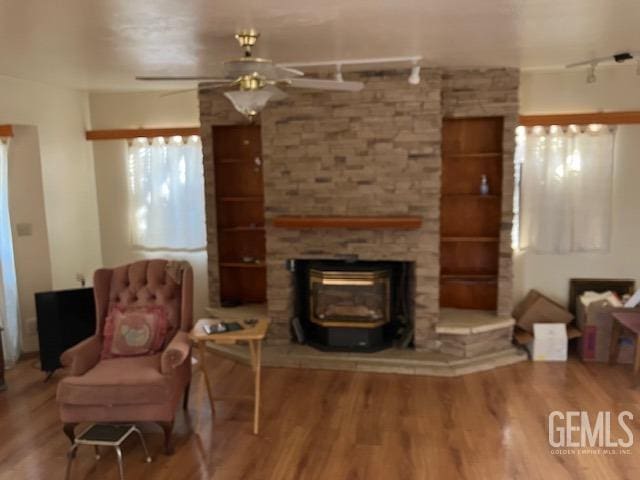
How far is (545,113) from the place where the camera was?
497cm

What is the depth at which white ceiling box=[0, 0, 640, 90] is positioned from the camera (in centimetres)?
255

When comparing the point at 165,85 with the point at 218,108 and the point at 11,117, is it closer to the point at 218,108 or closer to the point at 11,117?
the point at 218,108

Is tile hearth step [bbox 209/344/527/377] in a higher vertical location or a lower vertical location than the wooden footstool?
lower

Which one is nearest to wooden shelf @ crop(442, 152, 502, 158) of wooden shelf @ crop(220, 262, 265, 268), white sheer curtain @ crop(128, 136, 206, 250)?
wooden shelf @ crop(220, 262, 265, 268)

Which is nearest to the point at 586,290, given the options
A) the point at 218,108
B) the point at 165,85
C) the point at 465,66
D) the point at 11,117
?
the point at 465,66

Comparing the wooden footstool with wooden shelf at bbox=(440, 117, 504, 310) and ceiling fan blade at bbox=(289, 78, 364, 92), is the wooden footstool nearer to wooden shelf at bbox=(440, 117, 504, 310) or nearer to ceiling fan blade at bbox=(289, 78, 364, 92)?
wooden shelf at bbox=(440, 117, 504, 310)

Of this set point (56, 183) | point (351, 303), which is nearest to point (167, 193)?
point (56, 183)

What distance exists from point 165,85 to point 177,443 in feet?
10.9

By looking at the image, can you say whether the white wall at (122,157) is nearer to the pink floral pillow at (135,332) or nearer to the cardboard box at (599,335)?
the pink floral pillow at (135,332)

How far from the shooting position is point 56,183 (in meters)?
5.25

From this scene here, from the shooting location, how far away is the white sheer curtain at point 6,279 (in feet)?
15.7

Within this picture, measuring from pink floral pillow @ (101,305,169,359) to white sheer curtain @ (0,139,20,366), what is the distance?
163cm

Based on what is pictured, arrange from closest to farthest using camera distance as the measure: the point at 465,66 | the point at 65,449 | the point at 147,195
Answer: the point at 65,449
the point at 465,66
the point at 147,195

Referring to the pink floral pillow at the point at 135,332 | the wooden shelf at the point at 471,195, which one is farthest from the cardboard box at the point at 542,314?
the pink floral pillow at the point at 135,332
